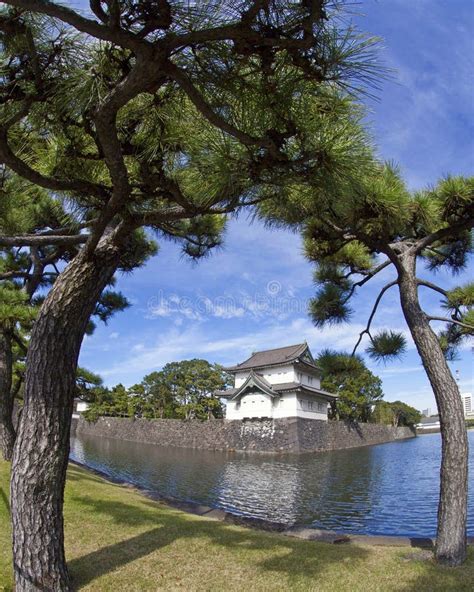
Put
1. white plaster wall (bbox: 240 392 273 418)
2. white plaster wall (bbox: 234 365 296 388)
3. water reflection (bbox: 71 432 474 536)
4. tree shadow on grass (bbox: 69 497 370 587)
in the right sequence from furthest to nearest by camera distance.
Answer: white plaster wall (bbox: 234 365 296 388)
white plaster wall (bbox: 240 392 273 418)
water reflection (bbox: 71 432 474 536)
tree shadow on grass (bbox: 69 497 370 587)

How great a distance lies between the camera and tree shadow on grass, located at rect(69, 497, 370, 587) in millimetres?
3459

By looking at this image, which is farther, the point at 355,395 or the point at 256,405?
the point at 355,395

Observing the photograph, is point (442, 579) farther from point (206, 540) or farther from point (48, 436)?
point (48, 436)

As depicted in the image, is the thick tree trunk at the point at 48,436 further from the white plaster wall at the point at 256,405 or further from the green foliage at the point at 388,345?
the white plaster wall at the point at 256,405

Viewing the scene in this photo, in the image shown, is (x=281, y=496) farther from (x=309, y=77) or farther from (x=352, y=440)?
(x=352, y=440)

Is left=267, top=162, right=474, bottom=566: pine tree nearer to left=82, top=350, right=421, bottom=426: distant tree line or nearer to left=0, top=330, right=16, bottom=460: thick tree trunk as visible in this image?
left=0, top=330, right=16, bottom=460: thick tree trunk

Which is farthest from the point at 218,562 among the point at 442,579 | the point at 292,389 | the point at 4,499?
the point at 292,389

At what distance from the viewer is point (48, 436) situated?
2.91 metres

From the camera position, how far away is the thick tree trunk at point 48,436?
2814mm

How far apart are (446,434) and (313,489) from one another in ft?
26.7

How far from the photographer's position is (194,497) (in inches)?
399

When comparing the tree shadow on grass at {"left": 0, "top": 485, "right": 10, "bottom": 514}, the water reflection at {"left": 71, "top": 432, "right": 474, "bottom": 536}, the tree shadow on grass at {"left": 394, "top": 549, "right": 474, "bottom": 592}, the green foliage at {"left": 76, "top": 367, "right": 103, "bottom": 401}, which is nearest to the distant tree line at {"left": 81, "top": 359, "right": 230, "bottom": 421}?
the water reflection at {"left": 71, "top": 432, "right": 474, "bottom": 536}

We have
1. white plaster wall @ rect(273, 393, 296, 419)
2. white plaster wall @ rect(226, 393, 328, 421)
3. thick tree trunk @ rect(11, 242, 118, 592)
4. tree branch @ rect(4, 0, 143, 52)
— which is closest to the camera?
tree branch @ rect(4, 0, 143, 52)

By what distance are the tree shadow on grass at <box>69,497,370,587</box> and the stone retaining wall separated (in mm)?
19829
